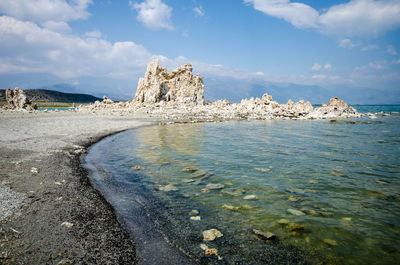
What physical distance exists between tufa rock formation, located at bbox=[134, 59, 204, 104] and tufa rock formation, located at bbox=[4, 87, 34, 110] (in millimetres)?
32077

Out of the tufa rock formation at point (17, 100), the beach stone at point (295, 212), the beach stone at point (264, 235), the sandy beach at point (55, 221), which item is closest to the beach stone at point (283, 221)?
the beach stone at point (295, 212)

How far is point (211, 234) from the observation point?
15.4 ft

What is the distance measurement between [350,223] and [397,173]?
5.73 meters

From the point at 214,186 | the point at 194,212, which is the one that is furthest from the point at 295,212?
the point at 214,186

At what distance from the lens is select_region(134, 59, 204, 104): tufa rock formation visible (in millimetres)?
74938

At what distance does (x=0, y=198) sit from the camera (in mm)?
5617

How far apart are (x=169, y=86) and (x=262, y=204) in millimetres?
77091

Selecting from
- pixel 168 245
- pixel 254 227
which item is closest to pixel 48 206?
pixel 168 245

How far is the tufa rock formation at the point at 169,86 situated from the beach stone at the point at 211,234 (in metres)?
71.5

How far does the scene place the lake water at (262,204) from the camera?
4.17m

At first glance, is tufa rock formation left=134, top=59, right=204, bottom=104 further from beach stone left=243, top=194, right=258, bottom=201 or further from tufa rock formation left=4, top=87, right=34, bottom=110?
beach stone left=243, top=194, right=258, bottom=201

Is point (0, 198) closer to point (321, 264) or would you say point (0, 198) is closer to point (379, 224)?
point (321, 264)

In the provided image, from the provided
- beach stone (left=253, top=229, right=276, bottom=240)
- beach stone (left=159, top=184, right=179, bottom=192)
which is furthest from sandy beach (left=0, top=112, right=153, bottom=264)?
beach stone (left=253, top=229, right=276, bottom=240)

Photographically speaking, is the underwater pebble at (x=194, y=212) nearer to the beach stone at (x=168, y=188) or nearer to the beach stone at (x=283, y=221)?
the beach stone at (x=168, y=188)
